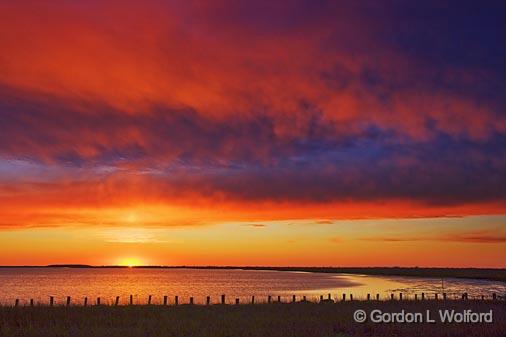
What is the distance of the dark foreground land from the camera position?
1029 inches

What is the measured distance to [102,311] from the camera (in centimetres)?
3550

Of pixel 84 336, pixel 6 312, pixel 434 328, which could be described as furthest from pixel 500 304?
pixel 6 312

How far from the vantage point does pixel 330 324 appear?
2967 cm

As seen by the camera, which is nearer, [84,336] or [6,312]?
[84,336]

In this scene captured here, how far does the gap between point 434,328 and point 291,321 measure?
748 centimetres

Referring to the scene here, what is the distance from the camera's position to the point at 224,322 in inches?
1184

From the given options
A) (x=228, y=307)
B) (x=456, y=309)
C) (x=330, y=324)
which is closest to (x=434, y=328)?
(x=330, y=324)

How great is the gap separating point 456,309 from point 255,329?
18.1 metres

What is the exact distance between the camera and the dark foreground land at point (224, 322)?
26141mm

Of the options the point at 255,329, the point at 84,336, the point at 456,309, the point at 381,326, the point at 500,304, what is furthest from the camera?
the point at 500,304

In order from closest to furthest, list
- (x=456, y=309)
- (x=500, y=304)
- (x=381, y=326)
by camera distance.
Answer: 1. (x=381, y=326)
2. (x=456, y=309)
3. (x=500, y=304)

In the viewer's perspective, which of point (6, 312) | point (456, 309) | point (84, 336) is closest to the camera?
point (84, 336)

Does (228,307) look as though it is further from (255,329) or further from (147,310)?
(255,329)

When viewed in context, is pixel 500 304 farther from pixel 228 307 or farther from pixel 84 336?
pixel 84 336
